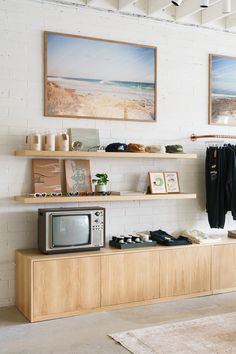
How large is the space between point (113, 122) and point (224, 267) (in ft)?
6.51

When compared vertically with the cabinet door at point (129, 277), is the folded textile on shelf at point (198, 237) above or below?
above

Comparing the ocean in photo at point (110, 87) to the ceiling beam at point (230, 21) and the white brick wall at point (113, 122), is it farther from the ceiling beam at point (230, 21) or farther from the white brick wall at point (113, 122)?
the ceiling beam at point (230, 21)

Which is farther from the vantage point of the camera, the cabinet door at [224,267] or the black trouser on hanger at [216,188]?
the black trouser on hanger at [216,188]

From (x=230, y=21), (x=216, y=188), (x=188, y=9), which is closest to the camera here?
(x=188, y=9)

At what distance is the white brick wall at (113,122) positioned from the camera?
4.62 meters

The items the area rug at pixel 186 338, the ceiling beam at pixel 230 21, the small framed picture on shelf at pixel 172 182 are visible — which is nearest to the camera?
the area rug at pixel 186 338

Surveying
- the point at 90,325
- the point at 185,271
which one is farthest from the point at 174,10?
the point at 90,325

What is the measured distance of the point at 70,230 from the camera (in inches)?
177

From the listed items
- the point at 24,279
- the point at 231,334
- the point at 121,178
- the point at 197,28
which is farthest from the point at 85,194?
the point at 197,28

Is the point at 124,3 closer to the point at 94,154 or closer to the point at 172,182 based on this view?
the point at 94,154

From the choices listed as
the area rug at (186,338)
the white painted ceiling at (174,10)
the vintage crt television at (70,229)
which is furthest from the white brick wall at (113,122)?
the area rug at (186,338)

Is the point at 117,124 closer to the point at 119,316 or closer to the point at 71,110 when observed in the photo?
the point at 71,110

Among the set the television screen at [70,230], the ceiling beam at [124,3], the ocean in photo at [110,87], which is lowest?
the television screen at [70,230]

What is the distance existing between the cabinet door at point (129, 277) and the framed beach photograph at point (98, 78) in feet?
4.88
